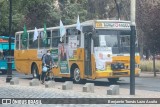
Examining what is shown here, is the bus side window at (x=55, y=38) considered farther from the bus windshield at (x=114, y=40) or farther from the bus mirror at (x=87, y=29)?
the bus windshield at (x=114, y=40)

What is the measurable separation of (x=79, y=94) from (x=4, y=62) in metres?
20.5

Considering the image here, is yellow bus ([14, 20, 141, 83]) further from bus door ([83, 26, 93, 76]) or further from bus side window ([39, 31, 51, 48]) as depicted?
bus side window ([39, 31, 51, 48])

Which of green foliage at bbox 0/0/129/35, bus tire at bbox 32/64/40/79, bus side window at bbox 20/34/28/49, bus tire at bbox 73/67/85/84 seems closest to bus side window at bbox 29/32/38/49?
bus side window at bbox 20/34/28/49

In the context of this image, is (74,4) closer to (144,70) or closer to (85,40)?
(144,70)

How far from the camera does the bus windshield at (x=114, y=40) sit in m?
23.3

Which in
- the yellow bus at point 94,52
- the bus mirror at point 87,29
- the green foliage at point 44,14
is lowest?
the yellow bus at point 94,52

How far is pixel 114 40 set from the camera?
77.3 feet

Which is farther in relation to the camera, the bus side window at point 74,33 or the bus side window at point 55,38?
the bus side window at point 55,38

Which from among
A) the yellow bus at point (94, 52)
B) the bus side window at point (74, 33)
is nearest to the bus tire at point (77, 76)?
the yellow bus at point (94, 52)

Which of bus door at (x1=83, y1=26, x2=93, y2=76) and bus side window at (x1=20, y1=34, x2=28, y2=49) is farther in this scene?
bus side window at (x1=20, y1=34, x2=28, y2=49)

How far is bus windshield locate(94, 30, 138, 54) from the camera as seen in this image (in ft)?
76.5

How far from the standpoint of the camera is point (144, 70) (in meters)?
41.2

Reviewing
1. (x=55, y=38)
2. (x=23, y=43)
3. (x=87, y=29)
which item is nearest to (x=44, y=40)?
(x=55, y=38)

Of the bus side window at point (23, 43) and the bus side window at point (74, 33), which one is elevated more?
the bus side window at point (74, 33)
